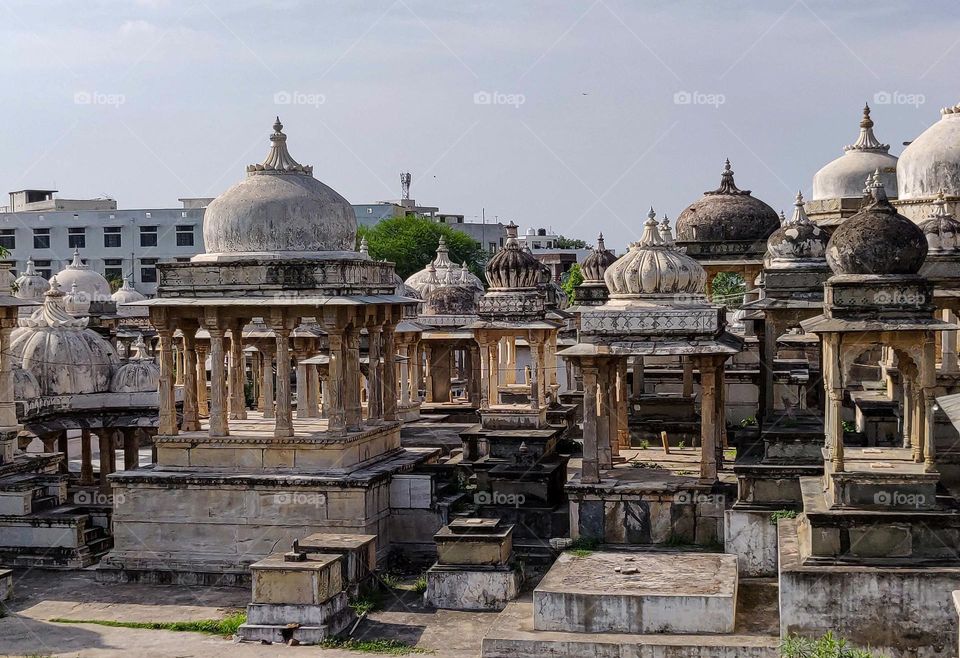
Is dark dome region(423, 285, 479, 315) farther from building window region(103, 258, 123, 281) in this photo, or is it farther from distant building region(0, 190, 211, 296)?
building window region(103, 258, 123, 281)

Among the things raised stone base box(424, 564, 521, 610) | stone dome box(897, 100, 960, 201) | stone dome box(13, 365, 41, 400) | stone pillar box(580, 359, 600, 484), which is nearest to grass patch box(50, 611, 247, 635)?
raised stone base box(424, 564, 521, 610)

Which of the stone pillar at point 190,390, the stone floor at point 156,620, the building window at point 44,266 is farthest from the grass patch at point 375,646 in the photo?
the building window at point 44,266

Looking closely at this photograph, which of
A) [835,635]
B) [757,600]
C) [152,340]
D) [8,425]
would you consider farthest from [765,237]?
[152,340]

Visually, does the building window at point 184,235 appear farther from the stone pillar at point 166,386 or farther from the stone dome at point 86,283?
the stone pillar at point 166,386

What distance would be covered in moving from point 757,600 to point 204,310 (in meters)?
9.20

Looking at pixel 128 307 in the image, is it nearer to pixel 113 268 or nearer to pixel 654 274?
pixel 113 268

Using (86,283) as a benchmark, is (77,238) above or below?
Answer: above

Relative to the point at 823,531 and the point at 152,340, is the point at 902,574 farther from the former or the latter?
the point at 152,340

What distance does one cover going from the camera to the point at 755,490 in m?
17.7

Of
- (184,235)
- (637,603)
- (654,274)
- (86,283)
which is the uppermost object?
(184,235)

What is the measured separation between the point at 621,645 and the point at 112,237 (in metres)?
50.5

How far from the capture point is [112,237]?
61.3 metres

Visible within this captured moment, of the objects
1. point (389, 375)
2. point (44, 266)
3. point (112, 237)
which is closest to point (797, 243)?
point (389, 375)

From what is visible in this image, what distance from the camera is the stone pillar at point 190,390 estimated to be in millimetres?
21031
